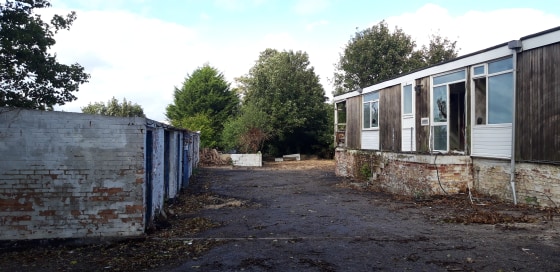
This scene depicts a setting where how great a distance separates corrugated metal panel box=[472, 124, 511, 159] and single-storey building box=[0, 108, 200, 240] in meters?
8.56

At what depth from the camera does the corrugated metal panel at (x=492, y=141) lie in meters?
10.6

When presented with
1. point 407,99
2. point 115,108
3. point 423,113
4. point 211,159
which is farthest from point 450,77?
point 115,108

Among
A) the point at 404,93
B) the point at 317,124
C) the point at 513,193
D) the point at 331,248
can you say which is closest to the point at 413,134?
the point at 404,93

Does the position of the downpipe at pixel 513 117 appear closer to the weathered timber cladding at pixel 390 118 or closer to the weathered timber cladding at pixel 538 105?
the weathered timber cladding at pixel 538 105

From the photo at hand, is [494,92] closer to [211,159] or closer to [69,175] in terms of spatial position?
Answer: [69,175]

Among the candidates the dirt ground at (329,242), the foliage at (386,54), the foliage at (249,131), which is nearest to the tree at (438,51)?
the foliage at (386,54)

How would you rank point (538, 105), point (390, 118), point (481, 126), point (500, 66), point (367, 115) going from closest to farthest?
point (538, 105) → point (500, 66) → point (481, 126) → point (390, 118) → point (367, 115)

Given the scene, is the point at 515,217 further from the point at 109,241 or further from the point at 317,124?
the point at 317,124

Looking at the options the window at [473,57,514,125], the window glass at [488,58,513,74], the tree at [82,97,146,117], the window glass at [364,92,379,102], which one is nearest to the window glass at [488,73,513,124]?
the window at [473,57,514,125]

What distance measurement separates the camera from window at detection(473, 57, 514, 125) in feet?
34.8

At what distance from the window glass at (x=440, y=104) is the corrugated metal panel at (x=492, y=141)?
4.52 feet

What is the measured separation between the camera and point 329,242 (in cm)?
672

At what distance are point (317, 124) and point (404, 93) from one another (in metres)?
22.9

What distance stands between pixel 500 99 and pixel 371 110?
24.4 ft
